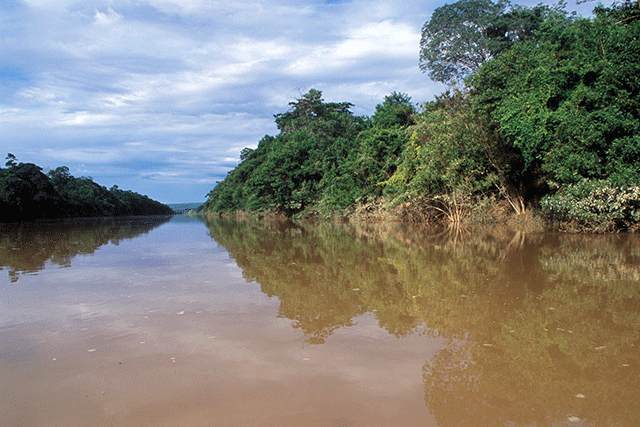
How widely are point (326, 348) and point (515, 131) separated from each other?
529 inches

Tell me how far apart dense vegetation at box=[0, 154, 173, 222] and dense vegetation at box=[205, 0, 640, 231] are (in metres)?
29.9

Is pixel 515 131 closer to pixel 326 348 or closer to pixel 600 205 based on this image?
pixel 600 205

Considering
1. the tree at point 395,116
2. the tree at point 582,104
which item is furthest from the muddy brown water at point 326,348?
the tree at point 395,116

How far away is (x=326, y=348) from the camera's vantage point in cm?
359

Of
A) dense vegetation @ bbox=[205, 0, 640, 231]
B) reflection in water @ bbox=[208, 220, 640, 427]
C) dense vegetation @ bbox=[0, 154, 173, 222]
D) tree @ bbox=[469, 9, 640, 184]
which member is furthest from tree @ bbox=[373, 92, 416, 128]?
dense vegetation @ bbox=[0, 154, 173, 222]

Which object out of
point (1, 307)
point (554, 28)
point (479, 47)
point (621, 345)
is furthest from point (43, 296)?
point (479, 47)

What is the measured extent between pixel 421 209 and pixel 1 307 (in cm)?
2066

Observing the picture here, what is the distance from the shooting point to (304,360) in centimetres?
333

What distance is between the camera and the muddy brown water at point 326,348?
2.57 meters

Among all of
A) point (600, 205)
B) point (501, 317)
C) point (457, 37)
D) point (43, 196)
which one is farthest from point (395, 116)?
point (43, 196)

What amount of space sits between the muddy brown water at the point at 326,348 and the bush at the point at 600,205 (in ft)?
19.8

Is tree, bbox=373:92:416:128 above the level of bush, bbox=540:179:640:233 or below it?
above

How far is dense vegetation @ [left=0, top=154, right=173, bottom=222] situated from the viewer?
1569 inches

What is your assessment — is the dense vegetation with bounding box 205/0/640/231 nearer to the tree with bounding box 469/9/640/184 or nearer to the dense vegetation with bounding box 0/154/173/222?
the tree with bounding box 469/9/640/184
